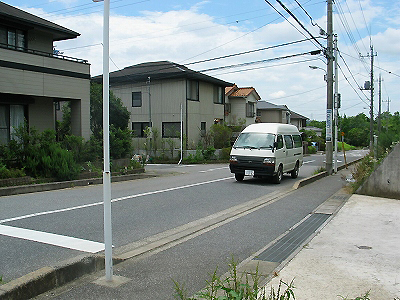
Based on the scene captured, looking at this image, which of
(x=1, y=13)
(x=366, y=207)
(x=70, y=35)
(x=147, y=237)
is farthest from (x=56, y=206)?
(x=70, y=35)

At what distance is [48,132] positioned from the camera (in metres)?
15.3

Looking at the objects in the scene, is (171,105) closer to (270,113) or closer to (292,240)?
(270,113)

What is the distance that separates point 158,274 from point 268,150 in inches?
442

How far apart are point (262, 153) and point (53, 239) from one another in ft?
33.8

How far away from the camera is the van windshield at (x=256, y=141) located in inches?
642

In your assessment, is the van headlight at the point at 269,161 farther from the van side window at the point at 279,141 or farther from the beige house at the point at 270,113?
the beige house at the point at 270,113

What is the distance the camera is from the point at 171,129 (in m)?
34.6

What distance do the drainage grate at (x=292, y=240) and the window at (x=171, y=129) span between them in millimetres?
25143

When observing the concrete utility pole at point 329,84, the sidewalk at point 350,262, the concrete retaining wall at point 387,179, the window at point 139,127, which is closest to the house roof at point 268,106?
the window at point 139,127

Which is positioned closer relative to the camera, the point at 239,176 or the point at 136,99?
the point at 239,176

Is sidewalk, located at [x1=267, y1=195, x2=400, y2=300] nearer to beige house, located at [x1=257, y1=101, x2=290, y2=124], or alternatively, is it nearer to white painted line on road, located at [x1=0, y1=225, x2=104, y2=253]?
white painted line on road, located at [x1=0, y1=225, x2=104, y2=253]

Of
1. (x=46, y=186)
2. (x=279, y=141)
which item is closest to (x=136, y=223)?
(x=46, y=186)

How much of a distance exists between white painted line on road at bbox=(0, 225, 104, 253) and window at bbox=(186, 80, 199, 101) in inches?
1067

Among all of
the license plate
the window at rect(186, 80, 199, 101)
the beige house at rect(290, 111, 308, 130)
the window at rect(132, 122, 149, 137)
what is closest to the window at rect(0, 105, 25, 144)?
the license plate
